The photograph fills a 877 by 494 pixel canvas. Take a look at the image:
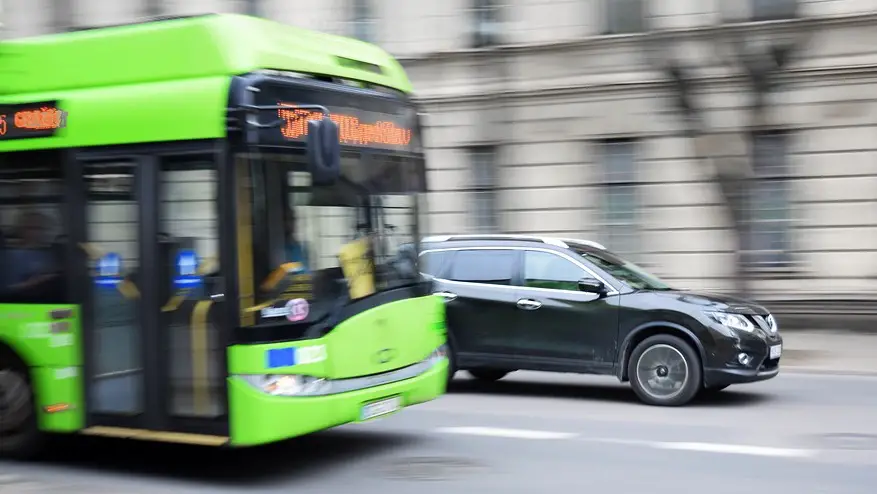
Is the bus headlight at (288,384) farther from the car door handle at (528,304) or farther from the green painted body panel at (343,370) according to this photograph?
the car door handle at (528,304)

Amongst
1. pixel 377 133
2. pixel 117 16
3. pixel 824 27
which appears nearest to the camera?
pixel 377 133

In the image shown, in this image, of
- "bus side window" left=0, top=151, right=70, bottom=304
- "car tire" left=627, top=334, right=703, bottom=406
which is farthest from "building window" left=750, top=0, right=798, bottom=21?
"bus side window" left=0, top=151, right=70, bottom=304

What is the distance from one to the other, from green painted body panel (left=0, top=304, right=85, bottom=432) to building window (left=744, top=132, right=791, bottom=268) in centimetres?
1274

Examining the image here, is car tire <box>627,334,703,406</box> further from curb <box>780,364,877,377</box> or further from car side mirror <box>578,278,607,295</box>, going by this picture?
curb <box>780,364,877,377</box>

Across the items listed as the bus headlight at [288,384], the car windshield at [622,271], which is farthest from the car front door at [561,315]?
the bus headlight at [288,384]

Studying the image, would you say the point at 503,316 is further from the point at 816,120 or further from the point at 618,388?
the point at 816,120

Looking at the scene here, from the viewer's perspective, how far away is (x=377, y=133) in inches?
305

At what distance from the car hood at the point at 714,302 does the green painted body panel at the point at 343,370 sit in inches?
121

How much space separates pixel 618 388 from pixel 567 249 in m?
1.73

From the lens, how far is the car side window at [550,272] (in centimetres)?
1074

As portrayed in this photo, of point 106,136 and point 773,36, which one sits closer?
point 106,136

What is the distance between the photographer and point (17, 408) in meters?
7.78

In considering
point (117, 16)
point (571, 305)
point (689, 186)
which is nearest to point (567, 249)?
point (571, 305)

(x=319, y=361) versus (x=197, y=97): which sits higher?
(x=197, y=97)
